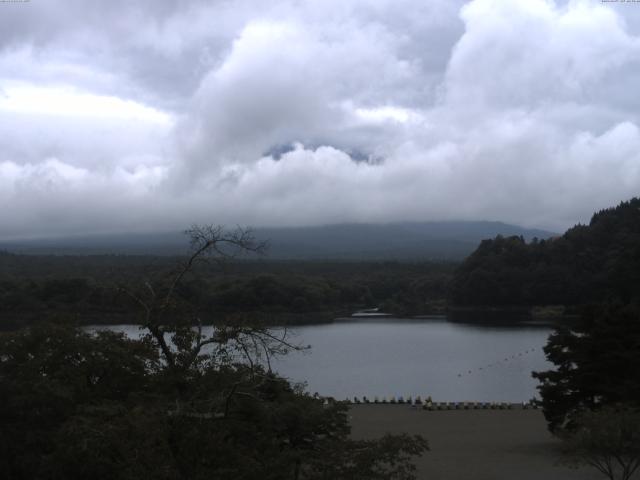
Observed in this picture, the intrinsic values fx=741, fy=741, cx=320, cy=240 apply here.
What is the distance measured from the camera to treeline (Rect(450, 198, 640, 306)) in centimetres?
5831

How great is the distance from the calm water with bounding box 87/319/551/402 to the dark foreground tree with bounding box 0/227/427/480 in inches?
513

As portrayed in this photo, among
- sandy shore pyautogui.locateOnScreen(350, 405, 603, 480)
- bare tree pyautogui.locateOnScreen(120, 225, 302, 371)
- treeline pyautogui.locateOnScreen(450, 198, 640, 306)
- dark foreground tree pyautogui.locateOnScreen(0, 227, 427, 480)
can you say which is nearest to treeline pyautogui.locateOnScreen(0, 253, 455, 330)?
treeline pyautogui.locateOnScreen(450, 198, 640, 306)

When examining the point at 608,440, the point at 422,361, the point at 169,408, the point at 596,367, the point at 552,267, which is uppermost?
the point at 552,267

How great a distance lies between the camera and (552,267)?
5984cm

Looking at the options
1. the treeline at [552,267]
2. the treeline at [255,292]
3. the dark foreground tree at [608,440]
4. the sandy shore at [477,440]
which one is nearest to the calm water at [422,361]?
the treeline at [255,292]

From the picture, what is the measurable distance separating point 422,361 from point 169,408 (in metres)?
28.6

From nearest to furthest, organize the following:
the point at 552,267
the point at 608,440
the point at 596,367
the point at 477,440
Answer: the point at 608,440 < the point at 596,367 < the point at 477,440 < the point at 552,267

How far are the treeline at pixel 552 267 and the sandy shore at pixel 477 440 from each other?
38.3m

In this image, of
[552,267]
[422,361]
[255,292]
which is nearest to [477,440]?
[422,361]

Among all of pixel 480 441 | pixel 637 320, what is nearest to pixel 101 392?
pixel 480 441

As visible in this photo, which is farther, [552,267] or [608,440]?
[552,267]

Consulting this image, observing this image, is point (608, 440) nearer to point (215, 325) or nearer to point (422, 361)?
point (215, 325)

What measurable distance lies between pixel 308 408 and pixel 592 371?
7.71 m

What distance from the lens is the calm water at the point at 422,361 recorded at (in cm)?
2697
